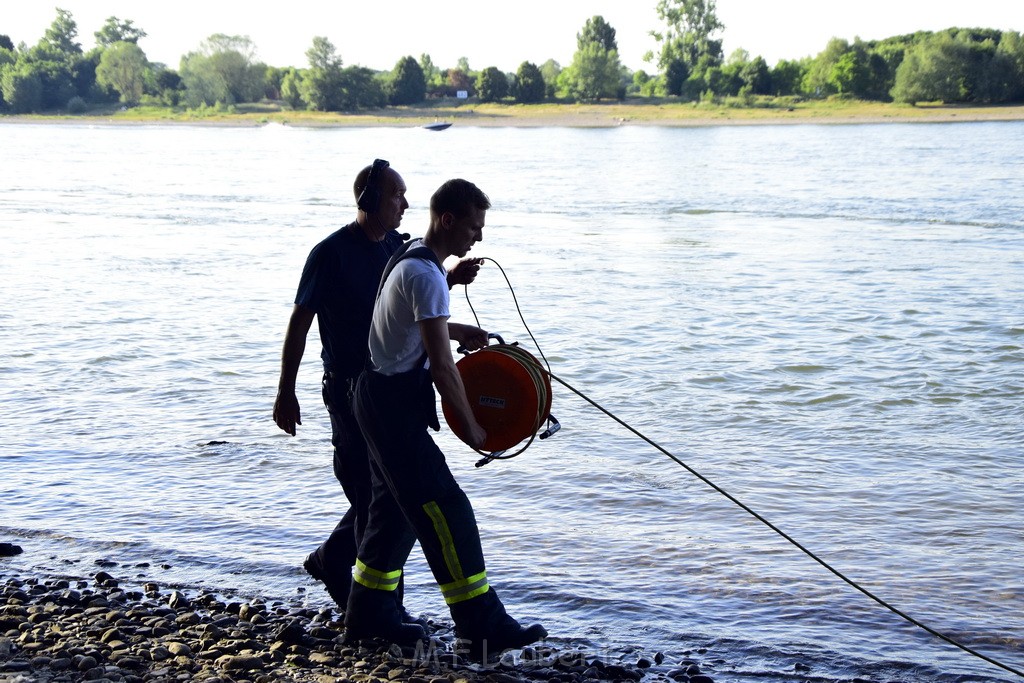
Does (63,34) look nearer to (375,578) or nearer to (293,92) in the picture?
(293,92)

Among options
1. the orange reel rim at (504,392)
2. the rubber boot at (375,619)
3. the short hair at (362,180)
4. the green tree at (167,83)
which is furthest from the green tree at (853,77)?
the rubber boot at (375,619)

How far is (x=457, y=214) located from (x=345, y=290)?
2.19ft

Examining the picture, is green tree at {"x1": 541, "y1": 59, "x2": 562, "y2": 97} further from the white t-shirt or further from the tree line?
the white t-shirt

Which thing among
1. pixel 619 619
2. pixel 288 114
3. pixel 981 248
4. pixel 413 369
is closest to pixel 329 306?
pixel 413 369

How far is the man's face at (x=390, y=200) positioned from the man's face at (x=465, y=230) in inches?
17.9

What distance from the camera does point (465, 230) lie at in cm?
436

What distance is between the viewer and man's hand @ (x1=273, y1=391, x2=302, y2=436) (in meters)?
4.90

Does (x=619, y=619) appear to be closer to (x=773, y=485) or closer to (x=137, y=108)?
(x=773, y=485)

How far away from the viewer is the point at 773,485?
308 inches

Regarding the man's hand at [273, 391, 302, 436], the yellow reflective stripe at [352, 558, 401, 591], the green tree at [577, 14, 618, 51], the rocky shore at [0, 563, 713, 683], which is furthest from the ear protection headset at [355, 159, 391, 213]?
the green tree at [577, 14, 618, 51]

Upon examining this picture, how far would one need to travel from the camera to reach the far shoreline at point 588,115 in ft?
287

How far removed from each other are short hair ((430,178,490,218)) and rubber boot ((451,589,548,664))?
149cm

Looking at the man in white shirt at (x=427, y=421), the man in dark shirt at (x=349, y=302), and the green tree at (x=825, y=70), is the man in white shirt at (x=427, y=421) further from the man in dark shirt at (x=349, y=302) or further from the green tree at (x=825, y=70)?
the green tree at (x=825, y=70)

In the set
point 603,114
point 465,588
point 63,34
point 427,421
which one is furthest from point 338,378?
point 63,34
